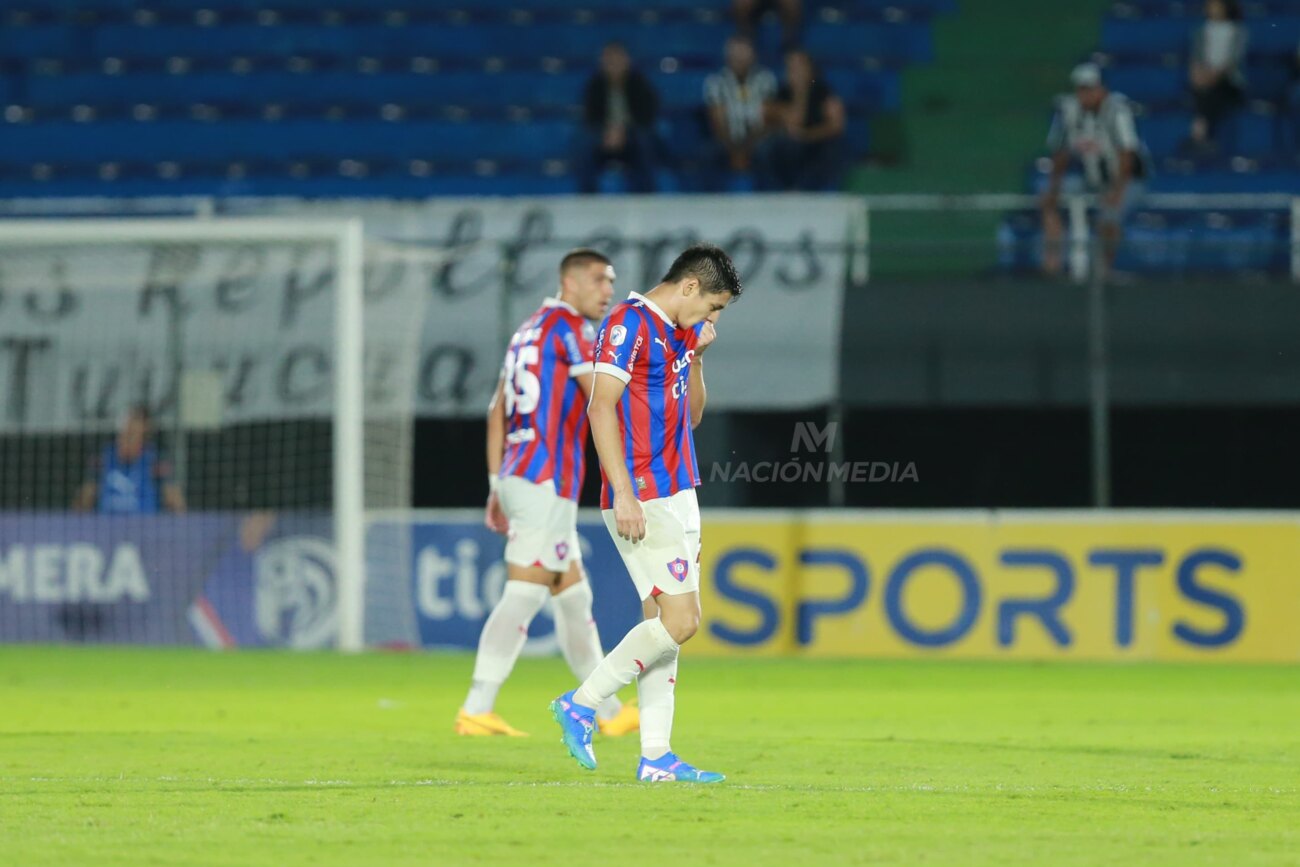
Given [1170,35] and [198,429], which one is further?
[1170,35]

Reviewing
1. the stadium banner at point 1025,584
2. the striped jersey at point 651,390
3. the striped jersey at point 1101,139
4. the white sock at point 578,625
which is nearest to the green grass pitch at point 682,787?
the white sock at point 578,625

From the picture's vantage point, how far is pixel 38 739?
28.1ft

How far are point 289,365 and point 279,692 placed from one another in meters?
4.17

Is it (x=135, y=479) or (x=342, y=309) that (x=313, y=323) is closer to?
(x=342, y=309)

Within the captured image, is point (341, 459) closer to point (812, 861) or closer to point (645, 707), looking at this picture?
point (645, 707)

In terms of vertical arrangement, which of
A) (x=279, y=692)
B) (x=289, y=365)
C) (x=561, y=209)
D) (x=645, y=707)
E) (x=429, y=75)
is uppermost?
(x=429, y=75)

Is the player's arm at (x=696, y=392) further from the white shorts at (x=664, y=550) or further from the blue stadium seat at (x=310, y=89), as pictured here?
the blue stadium seat at (x=310, y=89)

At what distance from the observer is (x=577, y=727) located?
7.03 m

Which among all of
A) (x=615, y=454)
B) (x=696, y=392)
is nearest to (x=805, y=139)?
(x=696, y=392)

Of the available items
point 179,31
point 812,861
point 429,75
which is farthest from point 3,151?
point 812,861

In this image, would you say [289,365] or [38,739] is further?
[289,365]

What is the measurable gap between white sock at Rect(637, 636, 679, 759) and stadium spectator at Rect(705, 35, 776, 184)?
10.5 meters

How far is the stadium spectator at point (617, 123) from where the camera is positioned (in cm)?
1709

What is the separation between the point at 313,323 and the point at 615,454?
28.4ft
